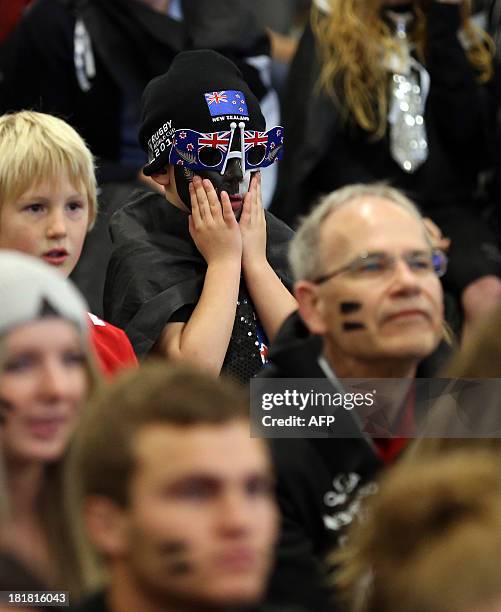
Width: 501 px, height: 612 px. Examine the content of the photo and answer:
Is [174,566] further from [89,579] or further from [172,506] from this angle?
[89,579]

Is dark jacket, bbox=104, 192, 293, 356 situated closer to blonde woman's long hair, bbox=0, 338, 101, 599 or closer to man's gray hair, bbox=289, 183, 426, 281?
man's gray hair, bbox=289, 183, 426, 281

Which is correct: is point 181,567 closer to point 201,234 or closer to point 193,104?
point 201,234

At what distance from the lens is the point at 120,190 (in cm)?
474

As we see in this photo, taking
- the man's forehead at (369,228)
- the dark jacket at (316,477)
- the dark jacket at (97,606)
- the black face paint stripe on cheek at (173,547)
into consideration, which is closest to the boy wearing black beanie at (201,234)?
the man's forehead at (369,228)

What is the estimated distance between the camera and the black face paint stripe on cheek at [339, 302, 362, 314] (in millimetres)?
3166

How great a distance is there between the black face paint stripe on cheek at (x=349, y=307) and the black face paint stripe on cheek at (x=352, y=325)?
0.08ft

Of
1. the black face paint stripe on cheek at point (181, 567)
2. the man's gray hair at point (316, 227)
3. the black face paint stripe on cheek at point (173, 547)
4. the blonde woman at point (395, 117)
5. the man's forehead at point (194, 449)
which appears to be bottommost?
the blonde woman at point (395, 117)

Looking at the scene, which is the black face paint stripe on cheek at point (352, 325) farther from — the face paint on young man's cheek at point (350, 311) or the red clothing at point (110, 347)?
the red clothing at point (110, 347)

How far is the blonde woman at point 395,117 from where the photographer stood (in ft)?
17.0

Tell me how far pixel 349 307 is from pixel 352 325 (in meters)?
0.04

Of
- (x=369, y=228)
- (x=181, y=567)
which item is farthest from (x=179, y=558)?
(x=369, y=228)

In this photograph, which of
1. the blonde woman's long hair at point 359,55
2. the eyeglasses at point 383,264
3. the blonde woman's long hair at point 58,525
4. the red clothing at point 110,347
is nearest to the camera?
the blonde woman's long hair at point 58,525

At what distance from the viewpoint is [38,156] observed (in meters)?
3.79

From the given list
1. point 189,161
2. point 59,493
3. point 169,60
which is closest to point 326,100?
point 169,60
